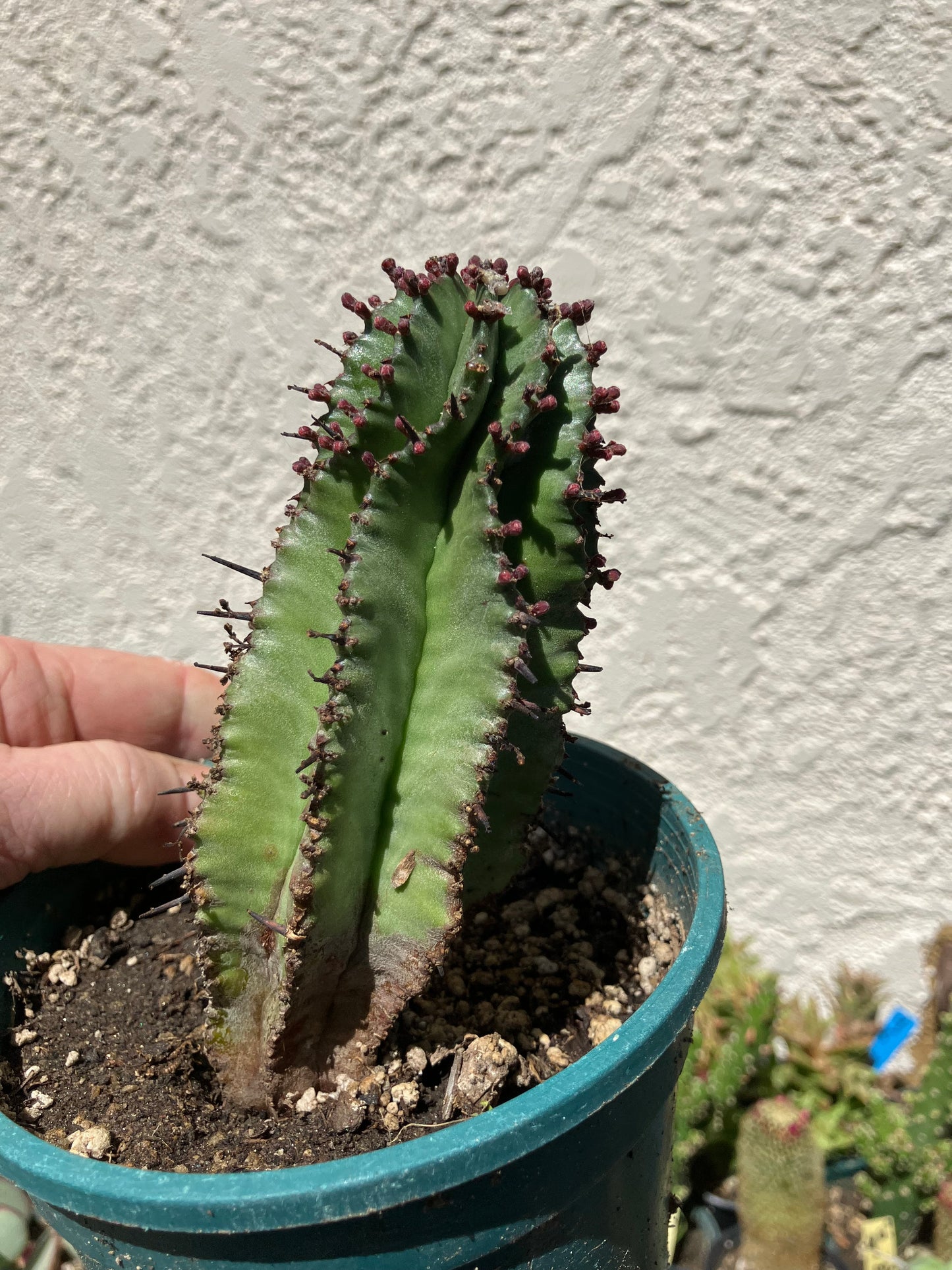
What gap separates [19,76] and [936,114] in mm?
1774

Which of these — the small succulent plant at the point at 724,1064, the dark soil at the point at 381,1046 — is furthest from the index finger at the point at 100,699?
the small succulent plant at the point at 724,1064

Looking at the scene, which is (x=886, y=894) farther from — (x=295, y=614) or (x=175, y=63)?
(x=175, y=63)

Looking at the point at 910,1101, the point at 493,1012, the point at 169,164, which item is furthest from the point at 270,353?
the point at 910,1101

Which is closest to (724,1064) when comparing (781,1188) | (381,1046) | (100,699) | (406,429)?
(781,1188)

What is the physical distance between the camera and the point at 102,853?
3.56 ft

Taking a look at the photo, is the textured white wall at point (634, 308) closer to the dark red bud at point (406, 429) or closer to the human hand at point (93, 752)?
the human hand at point (93, 752)

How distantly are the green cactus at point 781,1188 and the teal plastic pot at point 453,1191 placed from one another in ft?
3.38

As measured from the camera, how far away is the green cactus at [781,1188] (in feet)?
5.63

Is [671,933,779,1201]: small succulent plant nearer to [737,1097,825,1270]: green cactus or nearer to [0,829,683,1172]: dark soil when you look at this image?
[737,1097,825,1270]: green cactus

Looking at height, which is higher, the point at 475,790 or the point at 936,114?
the point at 936,114

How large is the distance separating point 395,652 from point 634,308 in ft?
4.46

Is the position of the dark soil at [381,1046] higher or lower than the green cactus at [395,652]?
lower

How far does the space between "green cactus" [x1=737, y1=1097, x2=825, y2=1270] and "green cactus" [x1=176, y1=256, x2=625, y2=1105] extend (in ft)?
4.09

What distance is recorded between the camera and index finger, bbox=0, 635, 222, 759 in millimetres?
1151
